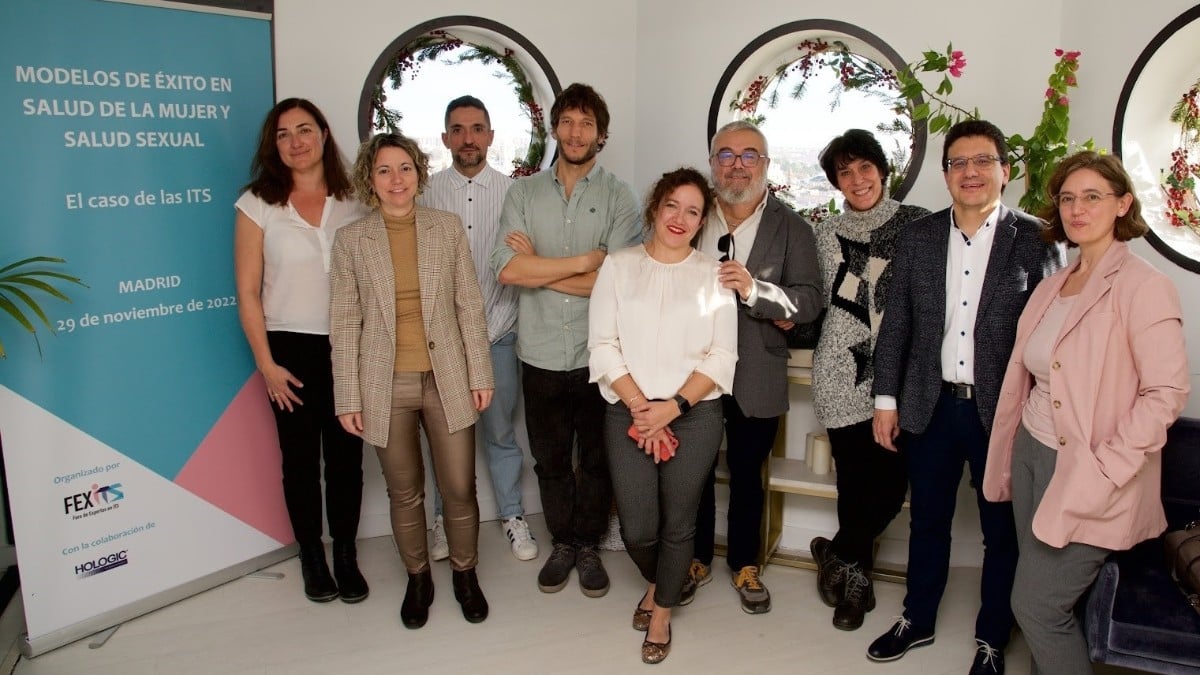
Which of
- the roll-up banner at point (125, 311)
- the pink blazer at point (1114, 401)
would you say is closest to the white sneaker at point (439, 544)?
the roll-up banner at point (125, 311)

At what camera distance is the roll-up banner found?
2.79 m

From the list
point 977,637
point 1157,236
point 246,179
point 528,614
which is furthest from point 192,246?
point 1157,236

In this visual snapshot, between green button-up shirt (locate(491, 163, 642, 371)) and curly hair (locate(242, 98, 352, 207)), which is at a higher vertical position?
curly hair (locate(242, 98, 352, 207))

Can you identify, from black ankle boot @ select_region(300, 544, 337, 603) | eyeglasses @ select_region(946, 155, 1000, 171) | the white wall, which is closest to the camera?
eyeglasses @ select_region(946, 155, 1000, 171)

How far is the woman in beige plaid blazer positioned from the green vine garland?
3.40 feet

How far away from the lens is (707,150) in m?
4.07

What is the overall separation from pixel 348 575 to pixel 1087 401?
254cm

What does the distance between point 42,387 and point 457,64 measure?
7.16 feet

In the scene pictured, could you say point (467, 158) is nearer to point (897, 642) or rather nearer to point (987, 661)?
point (897, 642)

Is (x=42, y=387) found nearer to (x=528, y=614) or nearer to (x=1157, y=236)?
(x=528, y=614)

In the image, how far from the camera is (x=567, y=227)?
10.5 feet

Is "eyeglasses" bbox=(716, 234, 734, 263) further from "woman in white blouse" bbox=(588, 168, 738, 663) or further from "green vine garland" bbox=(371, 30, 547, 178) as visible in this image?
"green vine garland" bbox=(371, 30, 547, 178)

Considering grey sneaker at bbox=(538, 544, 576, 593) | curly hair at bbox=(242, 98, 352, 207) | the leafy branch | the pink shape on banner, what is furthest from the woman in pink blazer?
the leafy branch

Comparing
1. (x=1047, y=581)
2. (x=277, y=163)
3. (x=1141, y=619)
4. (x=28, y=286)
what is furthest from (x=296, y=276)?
(x=1141, y=619)
